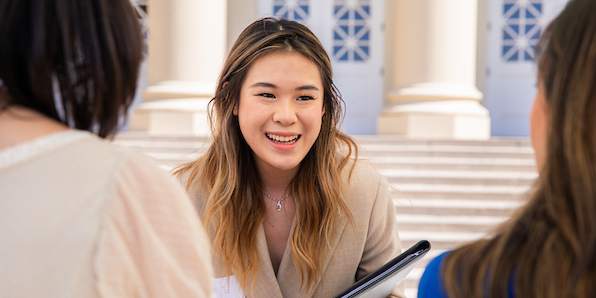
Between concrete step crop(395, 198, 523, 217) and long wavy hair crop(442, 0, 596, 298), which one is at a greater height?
long wavy hair crop(442, 0, 596, 298)

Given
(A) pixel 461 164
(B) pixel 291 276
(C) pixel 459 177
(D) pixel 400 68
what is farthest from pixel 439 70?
(B) pixel 291 276

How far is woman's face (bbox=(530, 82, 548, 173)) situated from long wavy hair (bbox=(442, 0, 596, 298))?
4 cm

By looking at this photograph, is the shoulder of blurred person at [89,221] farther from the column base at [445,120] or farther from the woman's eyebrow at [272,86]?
the column base at [445,120]

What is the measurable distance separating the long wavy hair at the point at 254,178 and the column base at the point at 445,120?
7.32 metres

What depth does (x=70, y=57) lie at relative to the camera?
1050mm

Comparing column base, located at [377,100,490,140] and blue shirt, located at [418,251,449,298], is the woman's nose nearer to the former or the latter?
blue shirt, located at [418,251,449,298]

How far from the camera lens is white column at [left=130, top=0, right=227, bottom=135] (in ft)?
32.5

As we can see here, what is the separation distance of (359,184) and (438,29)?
7573 mm

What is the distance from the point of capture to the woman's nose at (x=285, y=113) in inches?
97.6

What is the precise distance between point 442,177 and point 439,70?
2.78 meters

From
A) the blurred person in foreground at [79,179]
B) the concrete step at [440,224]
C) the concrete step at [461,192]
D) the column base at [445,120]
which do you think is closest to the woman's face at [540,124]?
the blurred person in foreground at [79,179]

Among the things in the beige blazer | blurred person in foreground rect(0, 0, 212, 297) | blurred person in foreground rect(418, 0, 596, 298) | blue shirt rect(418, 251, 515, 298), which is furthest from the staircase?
blurred person in foreground rect(0, 0, 212, 297)

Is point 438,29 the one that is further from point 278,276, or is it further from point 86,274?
point 86,274

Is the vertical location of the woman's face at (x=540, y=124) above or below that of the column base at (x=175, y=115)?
above
